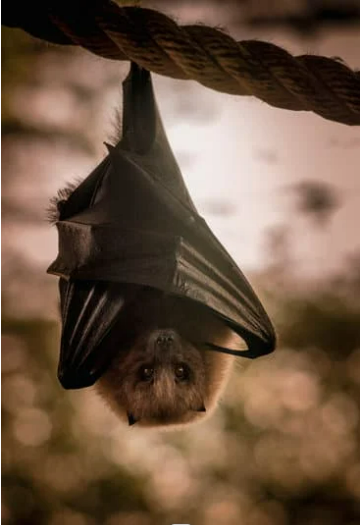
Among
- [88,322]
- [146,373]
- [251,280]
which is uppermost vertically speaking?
[251,280]

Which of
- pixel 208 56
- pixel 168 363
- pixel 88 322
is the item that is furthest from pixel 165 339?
pixel 208 56

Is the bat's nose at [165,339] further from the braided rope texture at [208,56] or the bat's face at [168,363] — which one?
the braided rope texture at [208,56]

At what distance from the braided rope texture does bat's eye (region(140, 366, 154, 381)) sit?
0.74m

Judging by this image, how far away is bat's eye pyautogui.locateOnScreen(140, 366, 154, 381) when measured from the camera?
5.40ft

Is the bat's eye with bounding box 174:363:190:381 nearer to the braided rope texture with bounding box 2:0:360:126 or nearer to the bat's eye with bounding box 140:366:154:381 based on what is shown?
the bat's eye with bounding box 140:366:154:381

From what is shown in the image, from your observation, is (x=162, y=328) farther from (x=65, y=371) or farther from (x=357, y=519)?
(x=357, y=519)

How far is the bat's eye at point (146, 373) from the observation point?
1.64m

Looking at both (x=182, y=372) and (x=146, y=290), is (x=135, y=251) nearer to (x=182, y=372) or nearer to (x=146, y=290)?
(x=146, y=290)

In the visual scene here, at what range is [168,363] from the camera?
164 centimetres

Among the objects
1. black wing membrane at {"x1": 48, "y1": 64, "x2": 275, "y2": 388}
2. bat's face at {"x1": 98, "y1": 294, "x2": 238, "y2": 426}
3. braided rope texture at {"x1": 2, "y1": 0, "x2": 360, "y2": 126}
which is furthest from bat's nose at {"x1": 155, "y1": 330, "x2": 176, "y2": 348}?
braided rope texture at {"x1": 2, "y1": 0, "x2": 360, "y2": 126}

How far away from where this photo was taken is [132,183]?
1.65 m

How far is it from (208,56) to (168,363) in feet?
2.58

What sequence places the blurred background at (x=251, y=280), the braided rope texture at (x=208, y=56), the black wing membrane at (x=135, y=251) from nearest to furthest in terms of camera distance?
the braided rope texture at (x=208, y=56)
the black wing membrane at (x=135, y=251)
the blurred background at (x=251, y=280)

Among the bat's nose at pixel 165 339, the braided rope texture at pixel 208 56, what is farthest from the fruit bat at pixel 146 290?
the braided rope texture at pixel 208 56
